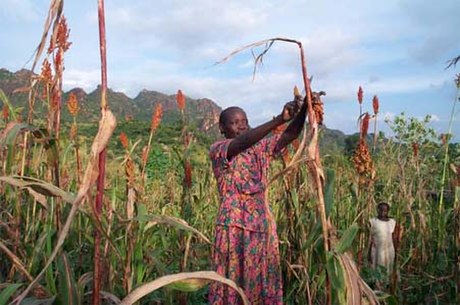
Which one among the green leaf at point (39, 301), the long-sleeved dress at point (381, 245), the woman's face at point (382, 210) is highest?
the green leaf at point (39, 301)

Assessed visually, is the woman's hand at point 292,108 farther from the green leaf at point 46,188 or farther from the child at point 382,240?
the child at point 382,240

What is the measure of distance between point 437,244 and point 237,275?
1.37 metres

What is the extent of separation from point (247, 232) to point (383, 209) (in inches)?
51.7

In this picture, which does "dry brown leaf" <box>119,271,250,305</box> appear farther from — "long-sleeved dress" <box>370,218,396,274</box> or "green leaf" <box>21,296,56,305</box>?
"long-sleeved dress" <box>370,218,396,274</box>

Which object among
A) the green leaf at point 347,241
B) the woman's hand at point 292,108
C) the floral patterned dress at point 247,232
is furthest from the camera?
the floral patterned dress at point 247,232

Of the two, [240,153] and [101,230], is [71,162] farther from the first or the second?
[101,230]

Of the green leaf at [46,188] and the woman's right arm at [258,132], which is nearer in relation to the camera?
the green leaf at [46,188]

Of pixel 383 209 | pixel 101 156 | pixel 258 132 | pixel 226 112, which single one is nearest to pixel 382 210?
pixel 383 209

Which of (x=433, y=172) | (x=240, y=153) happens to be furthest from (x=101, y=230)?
(x=433, y=172)

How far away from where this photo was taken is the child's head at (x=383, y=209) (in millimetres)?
3070

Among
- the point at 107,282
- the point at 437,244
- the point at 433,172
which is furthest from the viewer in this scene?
the point at 433,172

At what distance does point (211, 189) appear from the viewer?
11.1ft

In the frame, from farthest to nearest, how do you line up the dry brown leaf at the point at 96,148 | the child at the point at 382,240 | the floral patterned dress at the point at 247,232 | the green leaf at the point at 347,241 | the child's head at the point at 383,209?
the child's head at the point at 383,209 < the child at the point at 382,240 < the floral patterned dress at the point at 247,232 < the green leaf at the point at 347,241 < the dry brown leaf at the point at 96,148

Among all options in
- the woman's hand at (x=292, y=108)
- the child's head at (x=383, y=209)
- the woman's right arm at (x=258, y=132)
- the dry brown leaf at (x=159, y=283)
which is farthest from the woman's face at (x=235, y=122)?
the child's head at (x=383, y=209)
